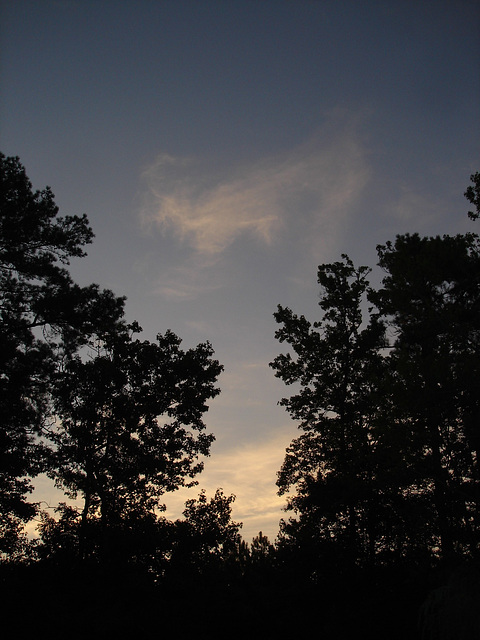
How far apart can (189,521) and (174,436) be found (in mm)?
3454

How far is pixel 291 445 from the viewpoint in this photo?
67.6 ft

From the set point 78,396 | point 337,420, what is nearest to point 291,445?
point 337,420

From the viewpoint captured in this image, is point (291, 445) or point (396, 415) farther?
point (291, 445)

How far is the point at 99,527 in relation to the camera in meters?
18.0

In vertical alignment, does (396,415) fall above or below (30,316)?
below

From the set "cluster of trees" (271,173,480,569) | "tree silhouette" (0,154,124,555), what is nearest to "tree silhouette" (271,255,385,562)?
"cluster of trees" (271,173,480,569)

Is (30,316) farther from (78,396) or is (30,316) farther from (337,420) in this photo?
(337,420)

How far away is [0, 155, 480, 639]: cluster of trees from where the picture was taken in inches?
595

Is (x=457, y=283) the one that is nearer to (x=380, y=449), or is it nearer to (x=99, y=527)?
(x=380, y=449)

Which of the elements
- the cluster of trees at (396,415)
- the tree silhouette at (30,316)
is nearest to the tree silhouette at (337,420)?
the cluster of trees at (396,415)

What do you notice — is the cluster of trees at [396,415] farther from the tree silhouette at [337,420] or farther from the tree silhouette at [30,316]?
the tree silhouette at [30,316]

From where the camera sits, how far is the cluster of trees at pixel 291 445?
49.6 feet

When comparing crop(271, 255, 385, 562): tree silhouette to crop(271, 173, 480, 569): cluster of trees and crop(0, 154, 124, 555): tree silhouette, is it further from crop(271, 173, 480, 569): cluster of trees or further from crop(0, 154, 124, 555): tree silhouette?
crop(0, 154, 124, 555): tree silhouette

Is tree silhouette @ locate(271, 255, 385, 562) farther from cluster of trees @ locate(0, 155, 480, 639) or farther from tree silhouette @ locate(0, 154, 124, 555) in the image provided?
tree silhouette @ locate(0, 154, 124, 555)
